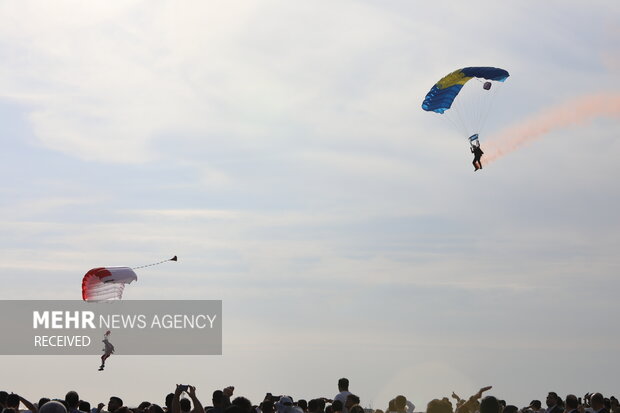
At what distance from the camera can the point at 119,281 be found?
203 feet

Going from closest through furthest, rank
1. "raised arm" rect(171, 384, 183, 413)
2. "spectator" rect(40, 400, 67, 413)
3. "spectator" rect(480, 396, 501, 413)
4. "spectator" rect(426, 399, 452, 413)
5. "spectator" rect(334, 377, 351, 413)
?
"spectator" rect(40, 400, 67, 413) < "spectator" rect(480, 396, 501, 413) < "spectator" rect(426, 399, 452, 413) < "raised arm" rect(171, 384, 183, 413) < "spectator" rect(334, 377, 351, 413)

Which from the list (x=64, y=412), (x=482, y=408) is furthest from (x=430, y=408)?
(x=64, y=412)

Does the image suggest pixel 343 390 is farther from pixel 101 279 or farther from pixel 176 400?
pixel 101 279

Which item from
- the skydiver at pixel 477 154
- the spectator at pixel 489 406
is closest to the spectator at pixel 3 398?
the spectator at pixel 489 406

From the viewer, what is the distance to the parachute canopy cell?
61562mm

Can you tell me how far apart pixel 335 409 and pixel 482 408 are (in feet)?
17.5

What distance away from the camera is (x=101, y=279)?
6172 centimetres

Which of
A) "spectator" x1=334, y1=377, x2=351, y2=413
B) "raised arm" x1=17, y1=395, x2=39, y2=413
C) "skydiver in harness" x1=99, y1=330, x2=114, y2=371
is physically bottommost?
"raised arm" x1=17, y1=395, x2=39, y2=413

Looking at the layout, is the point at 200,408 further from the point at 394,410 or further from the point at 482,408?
the point at 482,408

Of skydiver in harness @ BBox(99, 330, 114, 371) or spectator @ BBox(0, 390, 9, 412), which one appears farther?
skydiver in harness @ BBox(99, 330, 114, 371)

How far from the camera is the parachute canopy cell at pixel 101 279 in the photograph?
202 ft

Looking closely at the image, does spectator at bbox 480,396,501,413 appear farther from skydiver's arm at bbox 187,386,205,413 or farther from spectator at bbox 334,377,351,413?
spectator at bbox 334,377,351,413

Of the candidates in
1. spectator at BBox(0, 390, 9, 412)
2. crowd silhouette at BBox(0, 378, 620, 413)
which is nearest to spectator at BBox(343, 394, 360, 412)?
crowd silhouette at BBox(0, 378, 620, 413)

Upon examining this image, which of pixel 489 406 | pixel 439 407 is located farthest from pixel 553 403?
pixel 489 406
